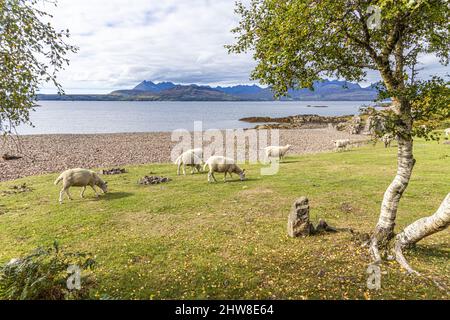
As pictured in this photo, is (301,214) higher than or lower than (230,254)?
higher

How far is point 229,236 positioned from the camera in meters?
13.9

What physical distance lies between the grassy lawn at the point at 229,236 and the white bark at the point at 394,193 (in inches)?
34.3

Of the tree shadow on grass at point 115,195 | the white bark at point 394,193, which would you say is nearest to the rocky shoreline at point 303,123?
the tree shadow on grass at point 115,195

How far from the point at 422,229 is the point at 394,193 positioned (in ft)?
5.06

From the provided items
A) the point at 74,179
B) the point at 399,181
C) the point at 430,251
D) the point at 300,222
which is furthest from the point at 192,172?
the point at 430,251

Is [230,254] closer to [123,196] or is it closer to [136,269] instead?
[136,269]

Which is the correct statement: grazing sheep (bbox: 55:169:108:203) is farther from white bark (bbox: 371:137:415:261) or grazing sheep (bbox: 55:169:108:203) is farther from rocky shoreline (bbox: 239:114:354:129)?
rocky shoreline (bbox: 239:114:354:129)

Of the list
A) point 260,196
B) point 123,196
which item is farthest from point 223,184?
point 123,196

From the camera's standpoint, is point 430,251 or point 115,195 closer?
point 430,251

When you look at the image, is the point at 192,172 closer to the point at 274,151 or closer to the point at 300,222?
the point at 274,151

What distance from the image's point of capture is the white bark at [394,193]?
34.7 ft

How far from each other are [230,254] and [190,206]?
7142 mm

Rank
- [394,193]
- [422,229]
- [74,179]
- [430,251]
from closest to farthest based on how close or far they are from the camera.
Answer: [422,229] → [394,193] → [430,251] → [74,179]
